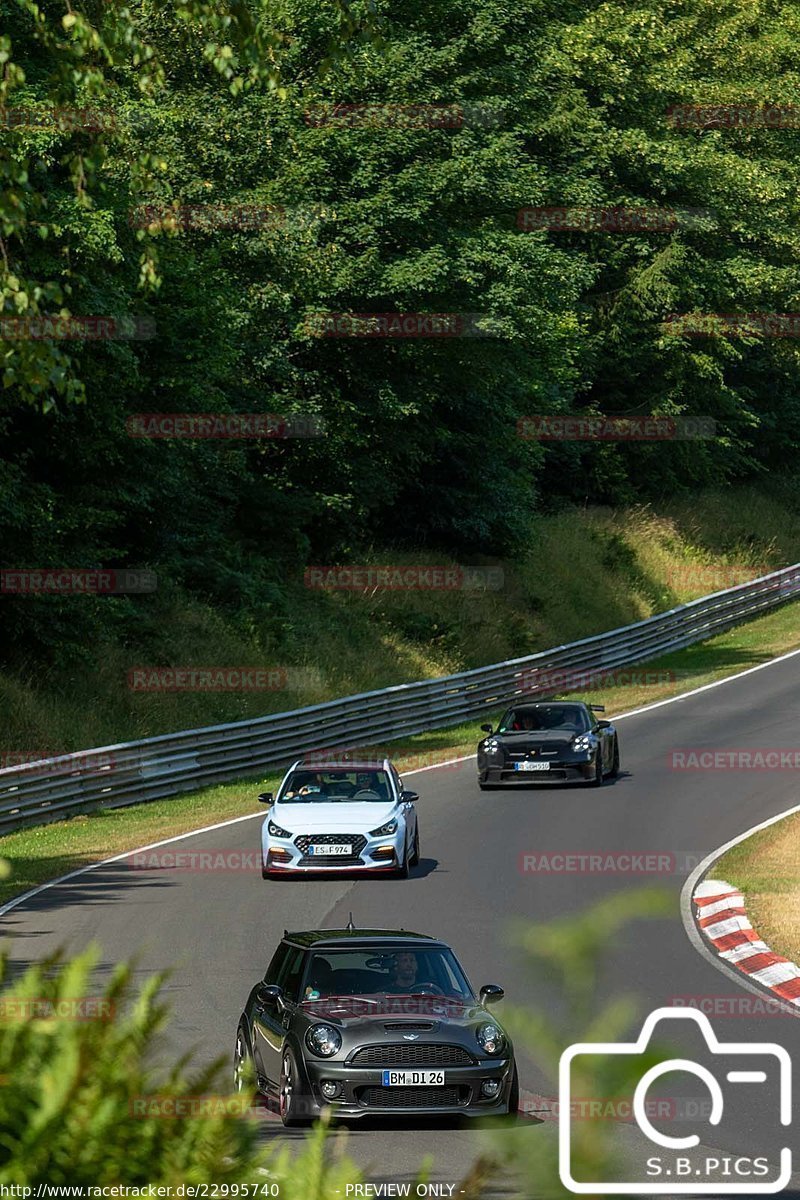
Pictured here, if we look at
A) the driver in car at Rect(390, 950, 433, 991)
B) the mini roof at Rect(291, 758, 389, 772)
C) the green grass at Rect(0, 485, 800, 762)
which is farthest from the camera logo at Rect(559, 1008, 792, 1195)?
the green grass at Rect(0, 485, 800, 762)

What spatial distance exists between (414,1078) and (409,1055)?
0.16m

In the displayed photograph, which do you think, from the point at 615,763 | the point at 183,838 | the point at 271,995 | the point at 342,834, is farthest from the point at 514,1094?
the point at 615,763

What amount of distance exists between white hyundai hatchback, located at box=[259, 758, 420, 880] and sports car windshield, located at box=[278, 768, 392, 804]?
0.06ft

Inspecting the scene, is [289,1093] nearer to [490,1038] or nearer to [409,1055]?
[409,1055]

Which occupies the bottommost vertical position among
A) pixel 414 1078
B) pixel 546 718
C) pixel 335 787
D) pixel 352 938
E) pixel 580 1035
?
pixel 546 718

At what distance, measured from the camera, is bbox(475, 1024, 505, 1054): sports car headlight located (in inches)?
441

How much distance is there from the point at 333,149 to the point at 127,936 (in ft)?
89.3

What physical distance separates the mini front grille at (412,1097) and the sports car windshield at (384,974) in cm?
87

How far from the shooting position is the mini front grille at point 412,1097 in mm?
11000

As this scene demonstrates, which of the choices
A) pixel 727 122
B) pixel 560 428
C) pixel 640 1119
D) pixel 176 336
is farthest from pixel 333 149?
pixel 640 1119

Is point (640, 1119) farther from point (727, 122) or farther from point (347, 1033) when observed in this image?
point (727, 122)

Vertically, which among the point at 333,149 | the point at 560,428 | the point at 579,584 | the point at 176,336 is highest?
the point at 333,149

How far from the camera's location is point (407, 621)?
4459cm

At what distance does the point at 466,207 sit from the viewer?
43.4 meters
